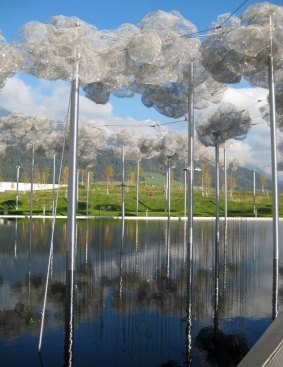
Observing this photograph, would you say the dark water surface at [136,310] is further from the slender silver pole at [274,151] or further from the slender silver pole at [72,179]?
the slender silver pole at [274,151]

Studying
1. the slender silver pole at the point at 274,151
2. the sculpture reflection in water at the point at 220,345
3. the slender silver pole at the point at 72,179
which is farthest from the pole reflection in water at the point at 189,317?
the slender silver pole at the point at 72,179

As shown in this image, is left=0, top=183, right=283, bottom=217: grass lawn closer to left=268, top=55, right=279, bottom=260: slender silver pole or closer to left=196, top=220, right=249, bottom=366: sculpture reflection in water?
left=268, top=55, right=279, bottom=260: slender silver pole

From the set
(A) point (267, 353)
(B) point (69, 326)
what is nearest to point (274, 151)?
(B) point (69, 326)

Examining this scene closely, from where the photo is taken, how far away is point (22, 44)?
1309cm

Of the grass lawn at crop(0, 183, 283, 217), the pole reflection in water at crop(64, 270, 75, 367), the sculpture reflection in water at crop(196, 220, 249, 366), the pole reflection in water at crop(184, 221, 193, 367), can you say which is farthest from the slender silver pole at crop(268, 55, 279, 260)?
the grass lawn at crop(0, 183, 283, 217)

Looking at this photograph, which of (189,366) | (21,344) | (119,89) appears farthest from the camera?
(119,89)

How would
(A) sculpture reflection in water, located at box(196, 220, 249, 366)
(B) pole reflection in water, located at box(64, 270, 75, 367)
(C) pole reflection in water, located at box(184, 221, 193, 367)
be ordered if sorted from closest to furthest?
(A) sculpture reflection in water, located at box(196, 220, 249, 366)
(B) pole reflection in water, located at box(64, 270, 75, 367)
(C) pole reflection in water, located at box(184, 221, 193, 367)

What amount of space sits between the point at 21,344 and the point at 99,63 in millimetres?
7820

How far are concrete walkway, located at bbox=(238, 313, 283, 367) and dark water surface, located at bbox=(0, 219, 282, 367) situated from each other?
78 centimetres

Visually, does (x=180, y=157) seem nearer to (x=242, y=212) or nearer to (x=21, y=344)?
(x=242, y=212)

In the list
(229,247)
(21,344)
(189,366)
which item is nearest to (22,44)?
(21,344)

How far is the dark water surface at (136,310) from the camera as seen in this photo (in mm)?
8172

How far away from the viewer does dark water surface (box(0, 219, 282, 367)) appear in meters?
8.17

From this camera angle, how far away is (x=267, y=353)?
6469 millimetres
